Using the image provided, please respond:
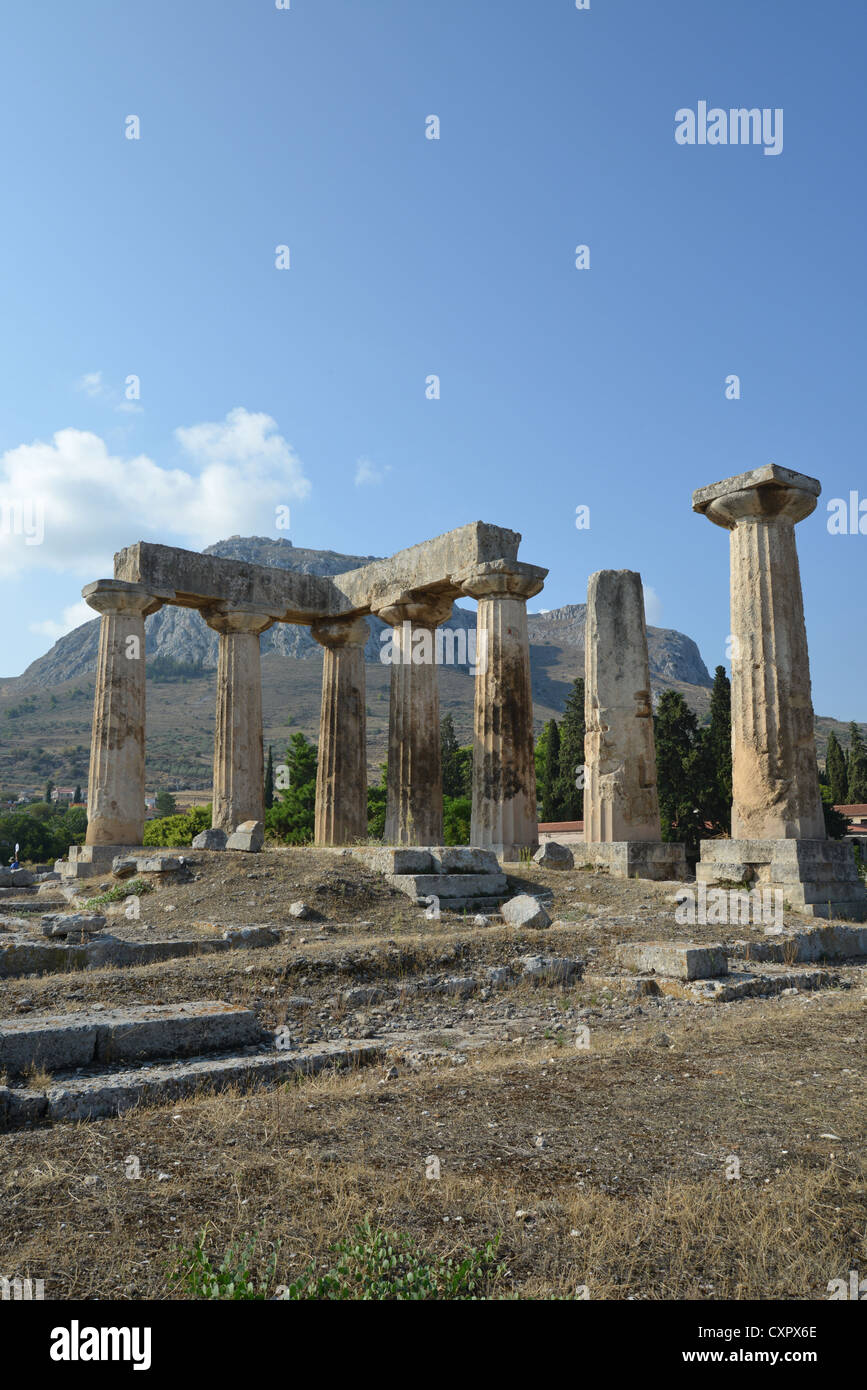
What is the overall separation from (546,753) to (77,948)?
42474mm

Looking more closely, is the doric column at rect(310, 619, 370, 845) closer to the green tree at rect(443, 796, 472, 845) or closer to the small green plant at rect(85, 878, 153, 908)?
the small green plant at rect(85, 878, 153, 908)

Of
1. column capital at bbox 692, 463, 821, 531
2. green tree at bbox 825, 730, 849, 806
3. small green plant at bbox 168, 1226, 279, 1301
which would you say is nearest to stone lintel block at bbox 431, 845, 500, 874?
column capital at bbox 692, 463, 821, 531

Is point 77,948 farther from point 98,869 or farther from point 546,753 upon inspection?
point 546,753

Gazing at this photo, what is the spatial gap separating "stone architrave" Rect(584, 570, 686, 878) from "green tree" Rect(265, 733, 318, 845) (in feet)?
77.1

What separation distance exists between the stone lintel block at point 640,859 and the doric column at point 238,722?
27.4 feet

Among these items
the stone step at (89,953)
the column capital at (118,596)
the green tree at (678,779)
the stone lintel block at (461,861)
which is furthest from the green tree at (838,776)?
the stone step at (89,953)

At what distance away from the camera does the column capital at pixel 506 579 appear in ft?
60.7

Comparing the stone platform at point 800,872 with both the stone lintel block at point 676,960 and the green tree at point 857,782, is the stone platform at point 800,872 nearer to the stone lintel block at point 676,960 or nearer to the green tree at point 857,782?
the stone lintel block at point 676,960

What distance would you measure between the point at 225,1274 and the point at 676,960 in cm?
729

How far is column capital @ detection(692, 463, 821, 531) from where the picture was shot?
1423 cm

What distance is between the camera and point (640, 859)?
53.2ft

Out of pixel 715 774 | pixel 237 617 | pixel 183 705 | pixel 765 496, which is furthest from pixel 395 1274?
pixel 183 705
